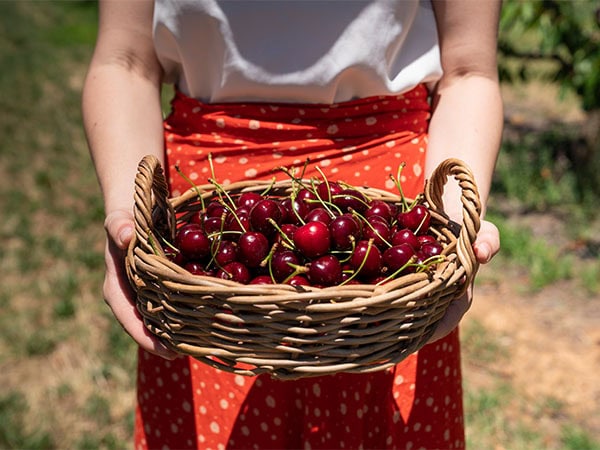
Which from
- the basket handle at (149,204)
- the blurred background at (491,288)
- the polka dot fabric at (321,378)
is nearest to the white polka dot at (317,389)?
the polka dot fabric at (321,378)

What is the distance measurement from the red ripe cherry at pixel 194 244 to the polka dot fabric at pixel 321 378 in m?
0.25

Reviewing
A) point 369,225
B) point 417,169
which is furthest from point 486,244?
point 417,169

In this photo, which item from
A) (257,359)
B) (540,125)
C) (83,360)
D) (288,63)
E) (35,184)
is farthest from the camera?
(540,125)

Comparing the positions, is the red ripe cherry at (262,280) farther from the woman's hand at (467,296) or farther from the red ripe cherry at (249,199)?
the woman's hand at (467,296)

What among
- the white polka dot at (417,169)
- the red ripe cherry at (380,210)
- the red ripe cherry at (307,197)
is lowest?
the red ripe cherry at (380,210)

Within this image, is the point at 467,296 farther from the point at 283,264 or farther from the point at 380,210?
the point at 283,264

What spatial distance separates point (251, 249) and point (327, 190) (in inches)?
8.6

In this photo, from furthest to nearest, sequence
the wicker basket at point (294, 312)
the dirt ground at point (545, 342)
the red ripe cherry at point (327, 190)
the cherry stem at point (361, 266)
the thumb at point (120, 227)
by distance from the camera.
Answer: the dirt ground at point (545, 342) < the red ripe cherry at point (327, 190) < the thumb at point (120, 227) < the cherry stem at point (361, 266) < the wicker basket at point (294, 312)

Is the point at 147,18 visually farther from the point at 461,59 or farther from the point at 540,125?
the point at 540,125

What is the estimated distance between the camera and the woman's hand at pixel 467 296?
120 centimetres

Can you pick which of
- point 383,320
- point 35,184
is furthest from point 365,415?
point 35,184

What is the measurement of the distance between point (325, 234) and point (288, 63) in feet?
1.28

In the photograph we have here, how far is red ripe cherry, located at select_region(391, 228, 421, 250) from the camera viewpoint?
1245mm

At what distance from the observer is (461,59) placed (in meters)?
1.47
